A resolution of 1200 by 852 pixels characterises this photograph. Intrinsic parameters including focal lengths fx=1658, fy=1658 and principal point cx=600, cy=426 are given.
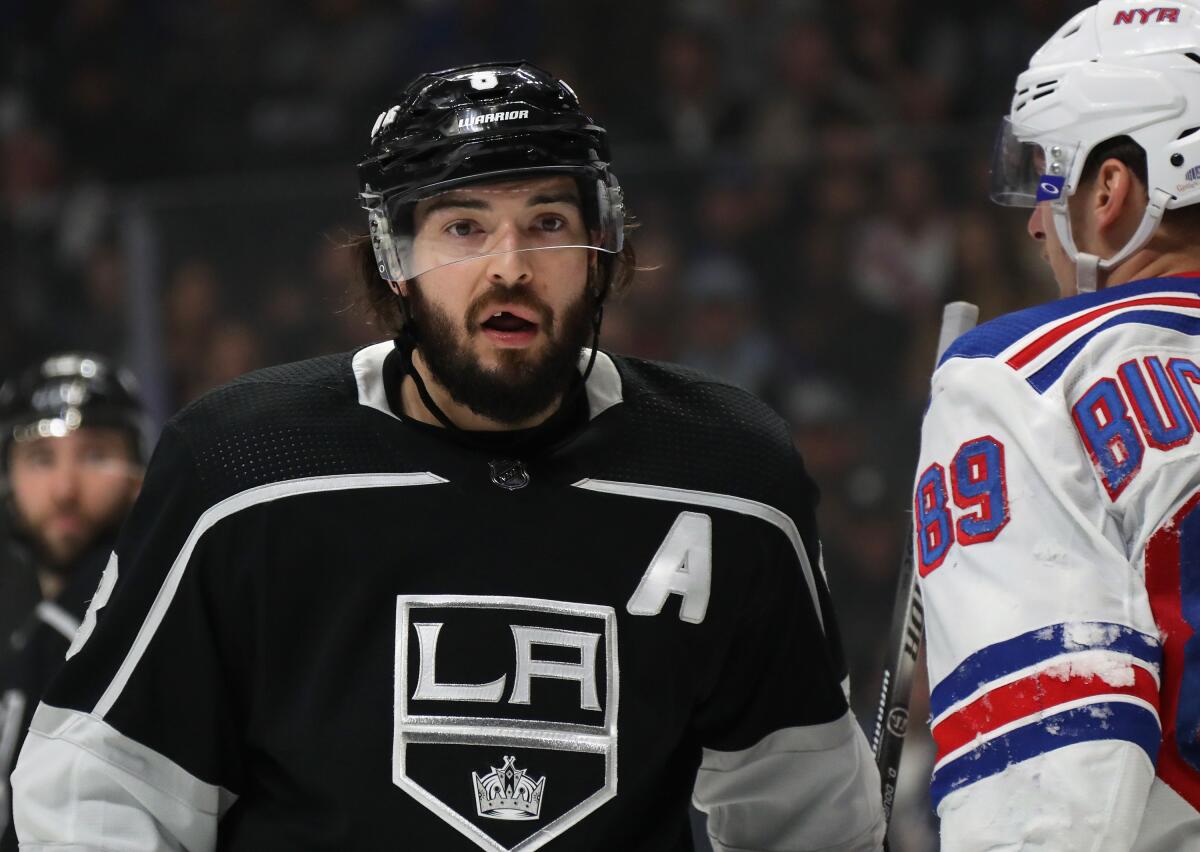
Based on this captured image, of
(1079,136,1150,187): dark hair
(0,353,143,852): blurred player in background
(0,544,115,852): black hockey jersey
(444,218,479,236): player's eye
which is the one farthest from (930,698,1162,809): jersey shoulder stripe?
(0,353,143,852): blurred player in background

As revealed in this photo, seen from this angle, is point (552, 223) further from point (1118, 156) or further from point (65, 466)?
point (65, 466)

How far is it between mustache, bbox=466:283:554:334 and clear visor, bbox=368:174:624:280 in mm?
30

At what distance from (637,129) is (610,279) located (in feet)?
10.9

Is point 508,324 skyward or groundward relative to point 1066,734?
skyward

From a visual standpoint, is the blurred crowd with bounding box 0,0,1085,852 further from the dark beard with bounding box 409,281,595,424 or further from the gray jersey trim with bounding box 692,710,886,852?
the gray jersey trim with bounding box 692,710,886,852

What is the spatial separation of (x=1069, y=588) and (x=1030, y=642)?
0.06m

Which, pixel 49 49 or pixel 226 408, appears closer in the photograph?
pixel 226 408

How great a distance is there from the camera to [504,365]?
5.71 ft

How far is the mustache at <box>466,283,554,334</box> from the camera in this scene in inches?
68.7

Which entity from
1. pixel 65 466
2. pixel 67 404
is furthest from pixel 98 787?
pixel 67 404

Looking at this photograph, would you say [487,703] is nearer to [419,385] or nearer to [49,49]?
[419,385]

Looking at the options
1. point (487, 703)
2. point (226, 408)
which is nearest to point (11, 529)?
point (226, 408)

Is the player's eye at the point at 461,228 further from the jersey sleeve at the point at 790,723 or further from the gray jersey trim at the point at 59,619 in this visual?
the gray jersey trim at the point at 59,619

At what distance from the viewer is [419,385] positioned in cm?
179
